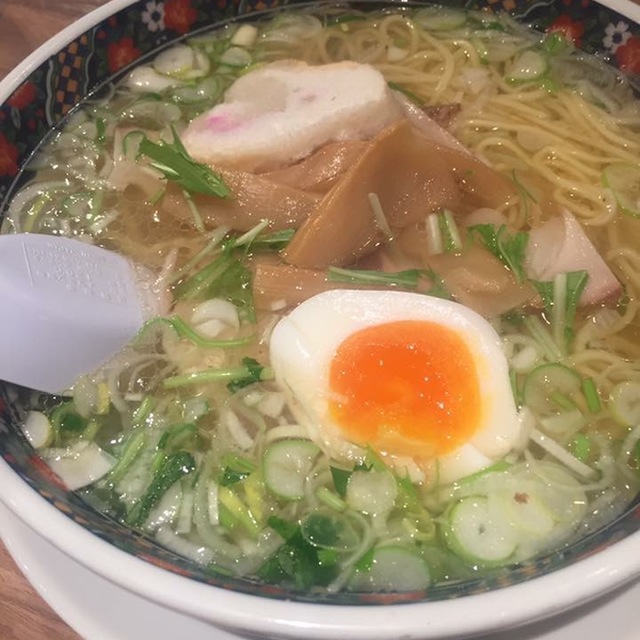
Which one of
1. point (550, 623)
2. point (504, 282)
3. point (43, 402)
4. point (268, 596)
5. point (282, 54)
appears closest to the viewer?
point (268, 596)

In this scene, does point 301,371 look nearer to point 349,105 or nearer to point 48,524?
point 48,524

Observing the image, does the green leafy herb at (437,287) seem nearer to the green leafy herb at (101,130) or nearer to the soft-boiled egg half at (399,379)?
the soft-boiled egg half at (399,379)

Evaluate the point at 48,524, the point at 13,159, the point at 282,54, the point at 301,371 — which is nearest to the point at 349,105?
the point at 282,54

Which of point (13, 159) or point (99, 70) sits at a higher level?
point (99, 70)

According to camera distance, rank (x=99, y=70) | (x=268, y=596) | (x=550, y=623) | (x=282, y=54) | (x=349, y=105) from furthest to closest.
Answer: (x=282, y=54)
(x=99, y=70)
(x=349, y=105)
(x=550, y=623)
(x=268, y=596)

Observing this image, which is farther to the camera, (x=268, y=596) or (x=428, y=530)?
(x=428, y=530)

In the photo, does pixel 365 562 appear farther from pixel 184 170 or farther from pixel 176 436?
pixel 184 170

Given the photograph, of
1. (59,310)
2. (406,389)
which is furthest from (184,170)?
(406,389)
